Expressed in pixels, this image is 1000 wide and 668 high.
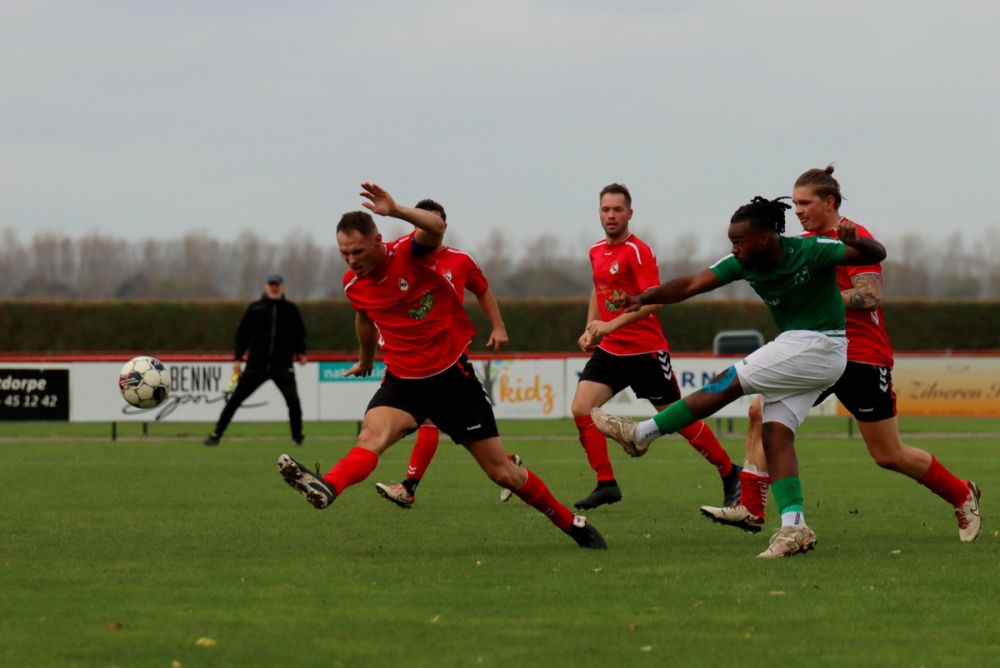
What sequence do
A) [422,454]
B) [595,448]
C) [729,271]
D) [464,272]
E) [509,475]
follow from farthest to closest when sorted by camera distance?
[422,454] → [595,448] → [464,272] → [509,475] → [729,271]

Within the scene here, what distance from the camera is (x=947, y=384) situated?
84.0 feet

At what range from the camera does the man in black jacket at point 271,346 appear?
19.6 meters

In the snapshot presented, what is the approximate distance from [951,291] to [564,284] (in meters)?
17.8

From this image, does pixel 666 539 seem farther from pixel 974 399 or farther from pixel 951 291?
pixel 951 291

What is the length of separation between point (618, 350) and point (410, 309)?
10.2ft

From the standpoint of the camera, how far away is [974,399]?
25.7m

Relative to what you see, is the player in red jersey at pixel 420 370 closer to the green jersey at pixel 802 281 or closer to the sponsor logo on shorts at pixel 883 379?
the green jersey at pixel 802 281

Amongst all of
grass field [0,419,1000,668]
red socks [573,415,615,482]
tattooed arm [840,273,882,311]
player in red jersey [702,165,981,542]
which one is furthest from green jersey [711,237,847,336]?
red socks [573,415,615,482]

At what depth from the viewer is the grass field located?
5.65m

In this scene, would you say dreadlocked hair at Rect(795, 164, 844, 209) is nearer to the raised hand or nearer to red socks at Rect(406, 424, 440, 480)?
the raised hand

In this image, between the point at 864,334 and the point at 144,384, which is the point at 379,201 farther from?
the point at 144,384

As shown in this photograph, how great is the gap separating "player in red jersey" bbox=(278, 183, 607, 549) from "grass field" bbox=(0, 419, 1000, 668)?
1.51 feet

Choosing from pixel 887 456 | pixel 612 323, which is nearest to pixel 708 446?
pixel 612 323

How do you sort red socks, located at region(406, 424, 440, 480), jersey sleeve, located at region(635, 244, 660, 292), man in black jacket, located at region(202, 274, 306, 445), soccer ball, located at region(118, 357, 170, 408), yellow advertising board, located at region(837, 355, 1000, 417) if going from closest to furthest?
1. jersey sleeve, located at region(635, 244, 660, 292)
2. red socks, located at region(406, 424, 440, 480)
3. soccer ball, located at region(118, 357, 170, 408)
4. man in black jacket, located at region(202, 274, 306, 445)
5. yellow advertising board, located at region(837, 355, 1000, 417)
